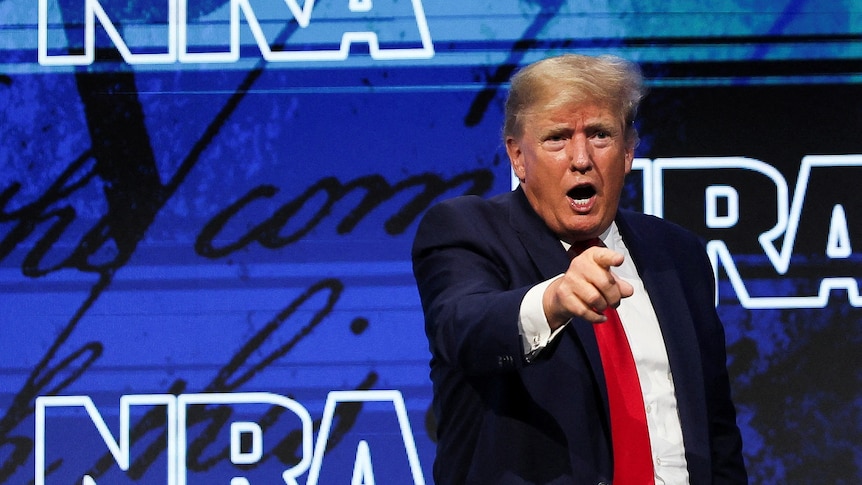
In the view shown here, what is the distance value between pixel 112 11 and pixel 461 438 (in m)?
1.84

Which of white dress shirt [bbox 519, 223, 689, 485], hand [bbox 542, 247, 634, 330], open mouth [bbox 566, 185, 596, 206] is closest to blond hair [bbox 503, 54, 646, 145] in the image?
open mouth [bbox 566, 185, 596, 206]

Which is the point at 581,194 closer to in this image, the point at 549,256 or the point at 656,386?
the point at 549,256

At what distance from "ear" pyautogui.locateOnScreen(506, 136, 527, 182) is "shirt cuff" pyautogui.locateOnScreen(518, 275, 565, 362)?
14.6 inches

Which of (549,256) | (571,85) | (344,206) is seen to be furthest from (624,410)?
(344,206)

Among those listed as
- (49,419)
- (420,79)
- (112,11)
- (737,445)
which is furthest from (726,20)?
(49,419)

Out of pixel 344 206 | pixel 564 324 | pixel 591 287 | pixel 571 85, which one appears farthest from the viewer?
pixel 344 206

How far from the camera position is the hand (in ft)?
3.95

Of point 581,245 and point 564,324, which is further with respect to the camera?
point 581,245

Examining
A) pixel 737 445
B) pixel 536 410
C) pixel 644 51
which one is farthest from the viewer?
pixel 644 51

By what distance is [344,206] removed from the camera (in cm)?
285

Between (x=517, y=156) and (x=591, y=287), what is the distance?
1.76 feet

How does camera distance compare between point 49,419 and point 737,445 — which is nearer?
point 737,445

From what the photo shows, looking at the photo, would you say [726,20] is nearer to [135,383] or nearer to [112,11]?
[112,11]

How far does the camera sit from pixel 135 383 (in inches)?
112
